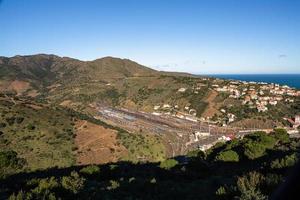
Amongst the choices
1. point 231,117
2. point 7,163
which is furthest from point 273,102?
point 7,163

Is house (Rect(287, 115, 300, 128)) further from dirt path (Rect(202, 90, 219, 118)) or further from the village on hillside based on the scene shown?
dirt path (Rect(202, 90, 219, 118))

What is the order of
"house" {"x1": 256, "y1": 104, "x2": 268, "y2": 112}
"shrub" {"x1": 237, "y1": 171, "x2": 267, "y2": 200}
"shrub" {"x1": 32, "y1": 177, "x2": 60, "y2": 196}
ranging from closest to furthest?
"shrub" {"x1": 237, "y1": 171, "x2": 267, "y2": 200} → "shrub" {"x1": 32, "y1": 177, "x2": 60, "y2": 196} → "house" {"x1": 256, "y1": 104, "x2": 268, "y2": 112}

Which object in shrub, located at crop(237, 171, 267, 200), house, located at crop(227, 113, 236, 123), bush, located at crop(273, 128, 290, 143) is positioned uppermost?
shrub, located at crop(237, 171, 267, 200)

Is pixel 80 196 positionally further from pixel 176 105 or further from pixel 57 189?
pixel 176 105

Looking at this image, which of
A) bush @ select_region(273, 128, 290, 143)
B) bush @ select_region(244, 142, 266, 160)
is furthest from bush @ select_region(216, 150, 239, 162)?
bush @ select_region(273, 128, 290, 143)

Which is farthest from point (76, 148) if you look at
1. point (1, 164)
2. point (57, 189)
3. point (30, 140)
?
point (57, 189)

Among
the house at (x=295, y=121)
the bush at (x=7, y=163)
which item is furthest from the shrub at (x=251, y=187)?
the house at (x=295, y=121)

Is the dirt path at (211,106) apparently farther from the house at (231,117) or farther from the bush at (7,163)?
the bush at (7,163)
